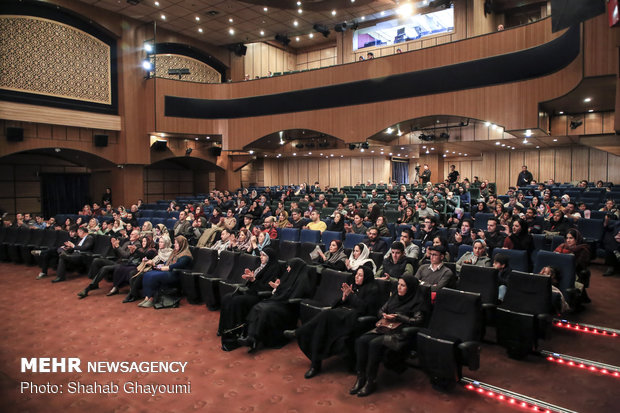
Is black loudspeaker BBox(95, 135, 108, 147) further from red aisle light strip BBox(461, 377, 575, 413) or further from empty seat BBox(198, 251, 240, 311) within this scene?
red aisle light strip BBox(461, 377, 575, 413)

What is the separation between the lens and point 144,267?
18.9 ft

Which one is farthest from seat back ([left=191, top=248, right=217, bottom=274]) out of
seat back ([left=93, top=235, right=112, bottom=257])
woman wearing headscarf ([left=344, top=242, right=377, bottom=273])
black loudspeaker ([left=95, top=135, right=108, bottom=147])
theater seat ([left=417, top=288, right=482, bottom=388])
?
black loudspeaker ([left=95, top=135, right=108, bottom=147])

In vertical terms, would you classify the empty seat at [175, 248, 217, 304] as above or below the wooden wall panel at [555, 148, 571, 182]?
below

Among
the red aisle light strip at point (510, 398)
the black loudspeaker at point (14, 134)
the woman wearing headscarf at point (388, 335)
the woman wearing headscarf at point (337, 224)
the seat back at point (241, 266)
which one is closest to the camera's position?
the red aisle light strip at point (510, 398)

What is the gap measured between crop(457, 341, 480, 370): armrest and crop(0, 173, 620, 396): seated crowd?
1.41ft

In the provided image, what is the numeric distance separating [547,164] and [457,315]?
14.6 meters

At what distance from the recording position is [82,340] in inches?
163

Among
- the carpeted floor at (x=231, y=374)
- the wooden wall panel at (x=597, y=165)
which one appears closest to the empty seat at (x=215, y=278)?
the carpeted floor at (x=231, y=374)

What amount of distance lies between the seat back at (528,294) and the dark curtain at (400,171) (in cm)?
1533

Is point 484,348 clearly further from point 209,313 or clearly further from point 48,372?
point 48,372

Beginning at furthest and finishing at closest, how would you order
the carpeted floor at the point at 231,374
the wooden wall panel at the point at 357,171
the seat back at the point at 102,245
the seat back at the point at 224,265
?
the wooden wall panel at the point at 357,171, the seat back at the point at 102,245, the seat back at the point at 224,265, the carpeted floor at the point at 231,374

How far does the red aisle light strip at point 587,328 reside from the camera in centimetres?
390

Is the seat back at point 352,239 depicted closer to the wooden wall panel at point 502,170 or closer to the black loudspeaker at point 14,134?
the black loudspeaker at point 14,134

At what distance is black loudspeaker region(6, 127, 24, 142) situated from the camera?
1170cm
